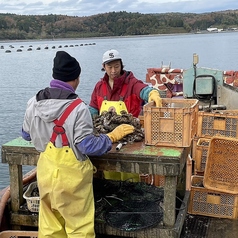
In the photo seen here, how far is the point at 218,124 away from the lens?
184 inches

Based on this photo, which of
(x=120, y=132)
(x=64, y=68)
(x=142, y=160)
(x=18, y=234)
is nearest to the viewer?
(x=64, y=68)

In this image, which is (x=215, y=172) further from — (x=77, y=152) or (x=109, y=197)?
(x=77, y=152)

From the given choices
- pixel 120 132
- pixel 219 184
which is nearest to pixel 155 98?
pixel 120 132

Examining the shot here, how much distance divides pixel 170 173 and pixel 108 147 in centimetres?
56

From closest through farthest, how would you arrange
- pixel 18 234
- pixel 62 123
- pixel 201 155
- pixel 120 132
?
pixel 62 123
pixel 120 132
pixel 18 234
pixel 201 155

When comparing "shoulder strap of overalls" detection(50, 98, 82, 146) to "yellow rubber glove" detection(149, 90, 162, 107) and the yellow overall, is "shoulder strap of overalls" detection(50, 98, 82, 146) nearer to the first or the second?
the yellow overall

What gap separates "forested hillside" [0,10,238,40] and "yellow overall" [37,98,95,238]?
127067 mm

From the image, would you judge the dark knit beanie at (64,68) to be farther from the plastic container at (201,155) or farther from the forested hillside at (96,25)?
the forested hillside at (96,25)

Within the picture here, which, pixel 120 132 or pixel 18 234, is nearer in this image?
pixel 120 132

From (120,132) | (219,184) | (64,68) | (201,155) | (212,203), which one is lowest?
(212,203)

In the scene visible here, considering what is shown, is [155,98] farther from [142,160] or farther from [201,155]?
[201,155]

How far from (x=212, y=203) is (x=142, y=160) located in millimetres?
1329

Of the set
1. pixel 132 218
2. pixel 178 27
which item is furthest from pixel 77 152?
pixel 178 27

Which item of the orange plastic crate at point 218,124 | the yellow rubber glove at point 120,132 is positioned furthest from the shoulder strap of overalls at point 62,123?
Answer: the orange plastic crate at point 218,124
